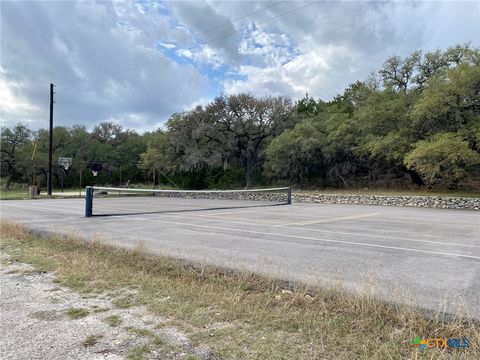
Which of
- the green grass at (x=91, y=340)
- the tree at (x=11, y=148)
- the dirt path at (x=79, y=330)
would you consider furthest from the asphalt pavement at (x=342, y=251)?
the tree at (x=11, y=148)

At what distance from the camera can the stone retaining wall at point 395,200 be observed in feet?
64.8

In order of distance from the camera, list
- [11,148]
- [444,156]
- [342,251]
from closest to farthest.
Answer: [342,251] < [444,156] < [11,148]

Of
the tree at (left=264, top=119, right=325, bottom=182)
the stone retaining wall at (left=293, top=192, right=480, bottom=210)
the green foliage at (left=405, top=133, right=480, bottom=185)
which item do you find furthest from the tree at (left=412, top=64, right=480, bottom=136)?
the tree at (left=264, top=119, right=325, bottom=182)

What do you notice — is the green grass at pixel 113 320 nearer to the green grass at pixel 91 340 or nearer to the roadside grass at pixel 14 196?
the green grass at pixel 91 340

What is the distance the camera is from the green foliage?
20047 mm

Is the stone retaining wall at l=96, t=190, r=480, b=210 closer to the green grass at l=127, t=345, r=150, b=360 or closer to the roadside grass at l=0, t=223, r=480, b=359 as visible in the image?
the roadside grass at l=0, t=223, r=480, b=359

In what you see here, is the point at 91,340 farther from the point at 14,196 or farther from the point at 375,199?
the point at 14,196

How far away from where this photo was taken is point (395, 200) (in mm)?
22391

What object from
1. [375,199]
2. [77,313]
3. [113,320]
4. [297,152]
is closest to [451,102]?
[375,199]

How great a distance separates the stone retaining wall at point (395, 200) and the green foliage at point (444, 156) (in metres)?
1.73

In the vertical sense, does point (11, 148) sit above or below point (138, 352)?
above

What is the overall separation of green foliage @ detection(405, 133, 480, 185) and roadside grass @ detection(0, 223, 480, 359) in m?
19.6

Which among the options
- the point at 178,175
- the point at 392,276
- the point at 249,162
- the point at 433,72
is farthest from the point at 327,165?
the point at 392,276

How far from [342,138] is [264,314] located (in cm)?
2698
